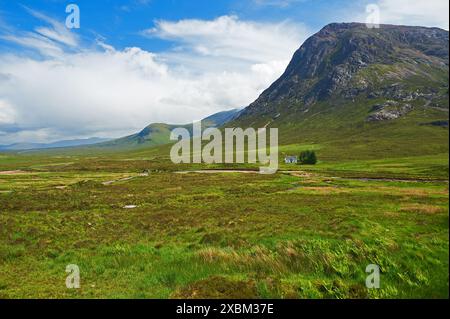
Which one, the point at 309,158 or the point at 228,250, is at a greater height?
the point at 309,158

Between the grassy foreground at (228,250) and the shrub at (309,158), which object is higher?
the shrub at (309,158)

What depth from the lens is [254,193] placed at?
65.3m

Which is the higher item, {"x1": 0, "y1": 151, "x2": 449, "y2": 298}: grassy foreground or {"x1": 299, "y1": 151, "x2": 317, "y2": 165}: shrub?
{"x1": 299, "y1": 151, "x2": 317, "y2": 165}: shrub

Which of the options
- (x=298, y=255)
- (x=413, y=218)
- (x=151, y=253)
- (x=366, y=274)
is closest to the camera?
(x=366, y=274)

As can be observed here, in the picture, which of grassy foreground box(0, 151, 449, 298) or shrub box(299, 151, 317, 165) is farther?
shrub box(299, 151, 317, 165)

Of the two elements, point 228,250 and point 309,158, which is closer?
point 228,250

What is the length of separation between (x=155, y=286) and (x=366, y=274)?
31.5 feet

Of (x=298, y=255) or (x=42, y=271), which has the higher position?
(x=298, y=255)

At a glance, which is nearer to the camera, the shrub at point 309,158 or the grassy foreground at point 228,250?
the grassy foreground at point 228,250
